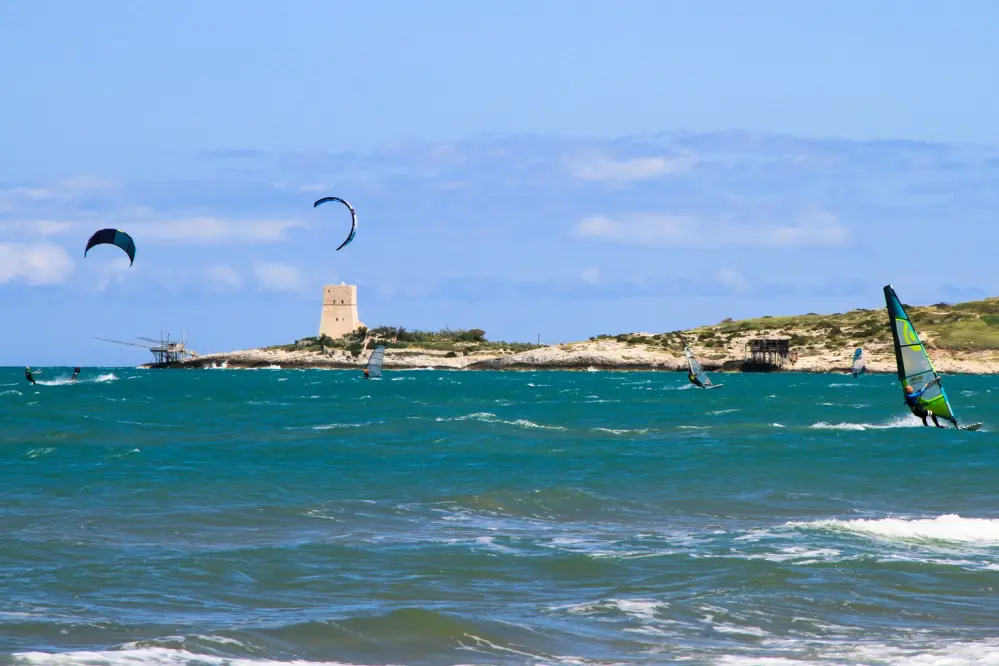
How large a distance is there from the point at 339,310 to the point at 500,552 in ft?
530

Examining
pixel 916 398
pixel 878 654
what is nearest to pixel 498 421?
pixel 916 398

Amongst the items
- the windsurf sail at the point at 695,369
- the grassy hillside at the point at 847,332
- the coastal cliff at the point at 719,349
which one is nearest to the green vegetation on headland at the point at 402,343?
the coastal cliff at the point at 719,349

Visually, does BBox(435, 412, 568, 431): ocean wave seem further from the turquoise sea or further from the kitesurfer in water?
the kitesurfer in water

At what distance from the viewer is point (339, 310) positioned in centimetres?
17662

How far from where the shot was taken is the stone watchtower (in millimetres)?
175875

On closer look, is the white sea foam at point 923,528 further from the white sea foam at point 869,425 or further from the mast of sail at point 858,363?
the mast of sail at point 858,363

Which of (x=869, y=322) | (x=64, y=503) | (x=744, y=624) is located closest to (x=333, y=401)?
(x=64, y=503)

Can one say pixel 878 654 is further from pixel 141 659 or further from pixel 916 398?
pixel 916 398

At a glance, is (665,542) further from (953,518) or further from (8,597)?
(8,597)

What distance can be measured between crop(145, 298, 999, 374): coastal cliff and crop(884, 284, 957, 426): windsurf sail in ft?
313

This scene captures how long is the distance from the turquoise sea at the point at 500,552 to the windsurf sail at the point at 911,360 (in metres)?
1.76

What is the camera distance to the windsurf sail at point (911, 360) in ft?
112

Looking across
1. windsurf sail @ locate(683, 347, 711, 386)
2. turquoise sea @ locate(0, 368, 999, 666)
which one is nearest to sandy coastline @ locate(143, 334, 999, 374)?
windsurf sail @ locate(683, 347, 711, 386)

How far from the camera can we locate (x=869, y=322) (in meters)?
154
